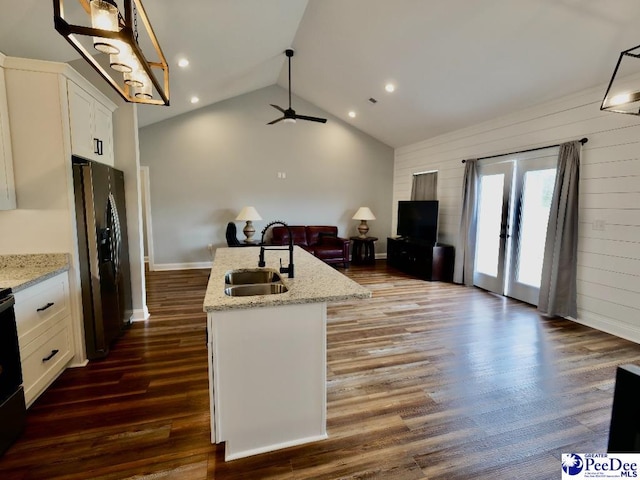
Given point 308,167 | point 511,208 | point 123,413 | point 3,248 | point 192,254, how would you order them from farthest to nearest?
point 308,167 → point 192,254 → point 511,208 → point 3,248 → point 123,413

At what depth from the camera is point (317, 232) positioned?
286 inches

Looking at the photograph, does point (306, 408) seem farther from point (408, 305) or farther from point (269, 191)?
point (269, 191)

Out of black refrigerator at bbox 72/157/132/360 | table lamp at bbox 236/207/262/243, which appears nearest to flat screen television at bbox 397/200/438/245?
table lamp at bbox 236/207/262/243

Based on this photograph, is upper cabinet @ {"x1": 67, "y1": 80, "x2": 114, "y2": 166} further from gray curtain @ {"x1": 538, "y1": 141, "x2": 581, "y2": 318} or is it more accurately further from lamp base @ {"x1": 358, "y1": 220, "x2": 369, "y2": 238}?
lamp base @ {"x1": 358, "y1": 220, "x2": 369, "y2": 238}

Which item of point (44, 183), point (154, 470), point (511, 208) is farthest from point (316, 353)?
point (511, 208)

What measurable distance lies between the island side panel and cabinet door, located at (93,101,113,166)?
2402 mm

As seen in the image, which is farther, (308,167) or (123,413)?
(308,167)

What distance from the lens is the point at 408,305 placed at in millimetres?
4391

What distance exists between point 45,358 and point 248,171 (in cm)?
522

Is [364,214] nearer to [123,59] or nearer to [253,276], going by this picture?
[253,276]

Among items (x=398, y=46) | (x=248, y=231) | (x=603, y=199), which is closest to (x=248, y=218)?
(x=248, y=231)

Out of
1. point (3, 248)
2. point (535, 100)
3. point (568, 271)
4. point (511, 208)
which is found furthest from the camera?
point (511, 208)

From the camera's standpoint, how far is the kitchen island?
1678mm

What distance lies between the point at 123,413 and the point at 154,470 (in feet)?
2.09
